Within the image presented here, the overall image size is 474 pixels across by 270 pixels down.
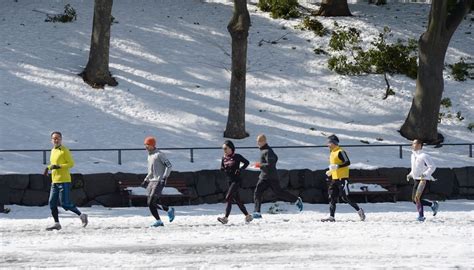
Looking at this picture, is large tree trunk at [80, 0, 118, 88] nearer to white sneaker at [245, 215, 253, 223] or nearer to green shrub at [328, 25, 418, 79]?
green shrub at [328, 25, 418, 79]

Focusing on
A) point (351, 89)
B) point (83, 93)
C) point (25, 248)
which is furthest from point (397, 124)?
point (25, 248)

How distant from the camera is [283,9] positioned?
37.4 m

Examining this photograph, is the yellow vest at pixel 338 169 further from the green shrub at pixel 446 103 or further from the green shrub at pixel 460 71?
the green shrub at pixel 460 71

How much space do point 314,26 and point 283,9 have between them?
221 centimetres

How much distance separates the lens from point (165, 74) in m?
31.5

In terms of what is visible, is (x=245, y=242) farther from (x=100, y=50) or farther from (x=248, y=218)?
(x=100, y=50)

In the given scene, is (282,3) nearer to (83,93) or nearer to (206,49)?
(206,49)

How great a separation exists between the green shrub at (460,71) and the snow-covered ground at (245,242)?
470 inches

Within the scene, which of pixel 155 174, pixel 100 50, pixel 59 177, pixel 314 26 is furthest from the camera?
pixel 314 26

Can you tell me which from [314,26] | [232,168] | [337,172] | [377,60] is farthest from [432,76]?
[232,168]

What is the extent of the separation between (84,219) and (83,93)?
12.1 metres

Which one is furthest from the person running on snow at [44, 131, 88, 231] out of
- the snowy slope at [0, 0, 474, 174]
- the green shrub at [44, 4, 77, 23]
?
the green shrub at [44, 4, 77, 23]

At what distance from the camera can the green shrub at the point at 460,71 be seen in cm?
3222

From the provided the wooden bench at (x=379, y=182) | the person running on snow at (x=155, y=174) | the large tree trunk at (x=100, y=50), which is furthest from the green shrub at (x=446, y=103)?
the person running on snow at (x=155, y=174)
